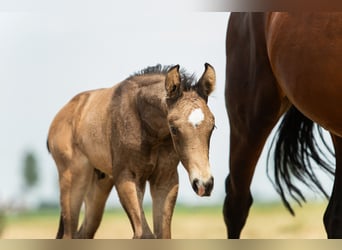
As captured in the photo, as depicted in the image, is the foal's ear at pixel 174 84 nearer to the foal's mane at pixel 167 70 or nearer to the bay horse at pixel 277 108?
the foal's mane at pixel 167 70

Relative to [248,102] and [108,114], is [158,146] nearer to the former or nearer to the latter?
[108,114]

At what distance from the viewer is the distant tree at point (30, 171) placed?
1.78 meters

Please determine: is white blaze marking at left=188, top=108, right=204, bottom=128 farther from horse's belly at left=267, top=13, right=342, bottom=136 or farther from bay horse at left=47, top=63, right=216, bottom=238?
horse's belly at left=267, top=13, right=342, bottom=136

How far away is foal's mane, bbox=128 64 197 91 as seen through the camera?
1658mm

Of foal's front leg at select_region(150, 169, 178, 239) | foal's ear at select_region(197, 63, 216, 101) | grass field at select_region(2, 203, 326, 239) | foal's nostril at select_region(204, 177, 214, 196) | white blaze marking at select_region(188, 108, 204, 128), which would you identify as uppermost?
foal's ear at select_region(197, 63, 216, 101)

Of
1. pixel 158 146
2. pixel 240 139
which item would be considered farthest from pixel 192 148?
pixel 240 139

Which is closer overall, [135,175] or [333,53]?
[333,53]

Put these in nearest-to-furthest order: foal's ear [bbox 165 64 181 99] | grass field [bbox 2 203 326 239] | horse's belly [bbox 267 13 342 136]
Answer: horse's belly [bbox 267 13 342 136] < foal's ear [bbox 165 64 181 99] < grass field [bbox 2 203 326 239]

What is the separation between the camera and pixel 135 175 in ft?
5.61

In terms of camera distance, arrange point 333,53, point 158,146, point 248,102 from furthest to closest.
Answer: point 248,102 < point 158,146 < point 333,53

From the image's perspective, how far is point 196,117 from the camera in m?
1.62

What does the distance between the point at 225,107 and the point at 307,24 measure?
0.31 metres

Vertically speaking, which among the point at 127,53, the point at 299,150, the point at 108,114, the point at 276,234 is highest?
the point at 127,53

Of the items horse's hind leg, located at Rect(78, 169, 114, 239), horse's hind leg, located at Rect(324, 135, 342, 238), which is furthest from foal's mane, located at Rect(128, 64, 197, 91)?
horse's hind leg, located at Rect(324, 135, 342, 238)
